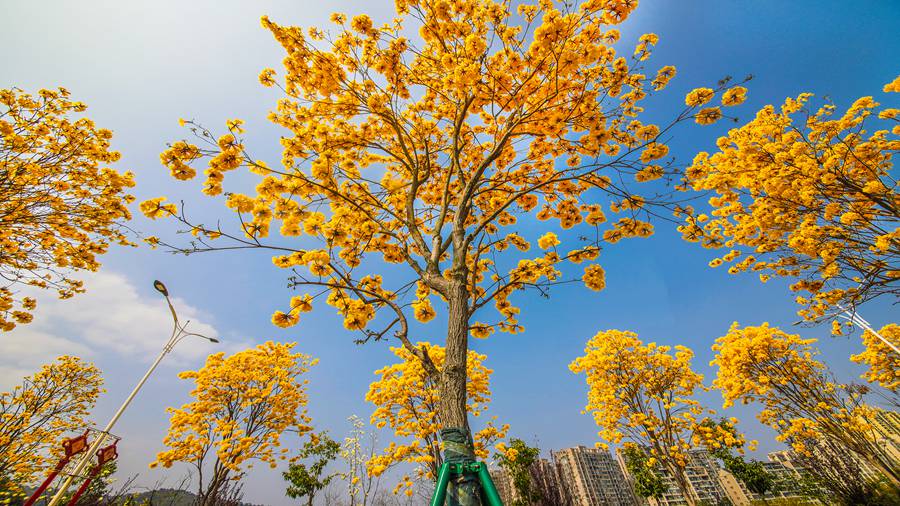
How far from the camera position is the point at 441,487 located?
4.95 ft

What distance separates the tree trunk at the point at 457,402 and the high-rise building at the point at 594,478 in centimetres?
4375

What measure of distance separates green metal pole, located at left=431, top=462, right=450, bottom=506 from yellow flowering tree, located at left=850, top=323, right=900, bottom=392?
64.5 feet

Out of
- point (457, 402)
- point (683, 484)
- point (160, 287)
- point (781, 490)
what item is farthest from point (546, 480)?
point (781, 490)

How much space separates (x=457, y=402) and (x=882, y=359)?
20.2 metres

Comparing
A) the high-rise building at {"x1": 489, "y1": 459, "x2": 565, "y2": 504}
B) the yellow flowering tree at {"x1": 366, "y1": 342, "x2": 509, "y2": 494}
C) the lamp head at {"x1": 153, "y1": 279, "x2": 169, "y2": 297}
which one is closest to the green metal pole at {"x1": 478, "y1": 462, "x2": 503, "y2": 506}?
the yellow flowering tree at {"x1": 366, "y1": 342, "x2": 509, "y2": 494}

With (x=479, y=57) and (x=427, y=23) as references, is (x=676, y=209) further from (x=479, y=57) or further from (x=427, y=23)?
(x=427, y=23)

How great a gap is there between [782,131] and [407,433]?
41.2 feet

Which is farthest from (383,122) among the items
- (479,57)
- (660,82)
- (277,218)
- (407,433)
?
(407,433)

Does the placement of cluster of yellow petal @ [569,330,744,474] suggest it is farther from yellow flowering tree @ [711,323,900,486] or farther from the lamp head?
the lamp head

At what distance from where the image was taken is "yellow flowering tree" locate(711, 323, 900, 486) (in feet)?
29.0

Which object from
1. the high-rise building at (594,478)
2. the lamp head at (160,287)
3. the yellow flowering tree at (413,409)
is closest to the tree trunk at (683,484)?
the yellow flowering tree at (413,409)

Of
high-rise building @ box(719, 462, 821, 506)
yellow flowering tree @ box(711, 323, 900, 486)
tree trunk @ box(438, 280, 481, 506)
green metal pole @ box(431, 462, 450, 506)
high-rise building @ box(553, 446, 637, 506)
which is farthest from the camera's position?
high-rise building @ box(553, 446, 637, 506)

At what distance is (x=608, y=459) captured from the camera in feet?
276

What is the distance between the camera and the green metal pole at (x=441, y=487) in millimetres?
1406
